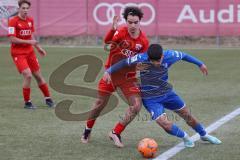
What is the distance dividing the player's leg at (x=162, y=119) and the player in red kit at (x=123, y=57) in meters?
0.31

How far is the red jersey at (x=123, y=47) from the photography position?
28.2 feet

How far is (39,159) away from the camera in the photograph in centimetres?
773

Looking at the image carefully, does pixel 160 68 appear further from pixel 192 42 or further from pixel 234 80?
pixel 192 42

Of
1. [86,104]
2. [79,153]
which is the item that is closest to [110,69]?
[79,153]

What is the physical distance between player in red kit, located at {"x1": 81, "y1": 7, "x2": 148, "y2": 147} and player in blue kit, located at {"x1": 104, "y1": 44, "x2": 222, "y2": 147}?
200 millimetres

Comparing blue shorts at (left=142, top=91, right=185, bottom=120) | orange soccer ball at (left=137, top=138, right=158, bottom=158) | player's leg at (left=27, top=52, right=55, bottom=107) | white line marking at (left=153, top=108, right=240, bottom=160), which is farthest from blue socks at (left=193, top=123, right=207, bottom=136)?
player's leg at (left=27, top=52, right=55, bottom=107)

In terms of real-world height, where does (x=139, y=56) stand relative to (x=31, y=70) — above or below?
above

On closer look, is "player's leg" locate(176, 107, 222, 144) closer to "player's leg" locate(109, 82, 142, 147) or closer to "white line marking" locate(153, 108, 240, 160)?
"white line marking" locate(153, 108, 240, 160)

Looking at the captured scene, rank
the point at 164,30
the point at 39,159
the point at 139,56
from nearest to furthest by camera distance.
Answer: the point at 39,159 < the point at 139,56 < the point at 164,30

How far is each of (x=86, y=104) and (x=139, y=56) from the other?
4.24 m

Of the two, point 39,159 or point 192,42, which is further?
point 192,42

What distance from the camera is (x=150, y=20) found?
26.4m

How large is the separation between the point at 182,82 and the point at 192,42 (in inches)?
458

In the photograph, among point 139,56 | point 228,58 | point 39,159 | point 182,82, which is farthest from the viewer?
point 228,58
